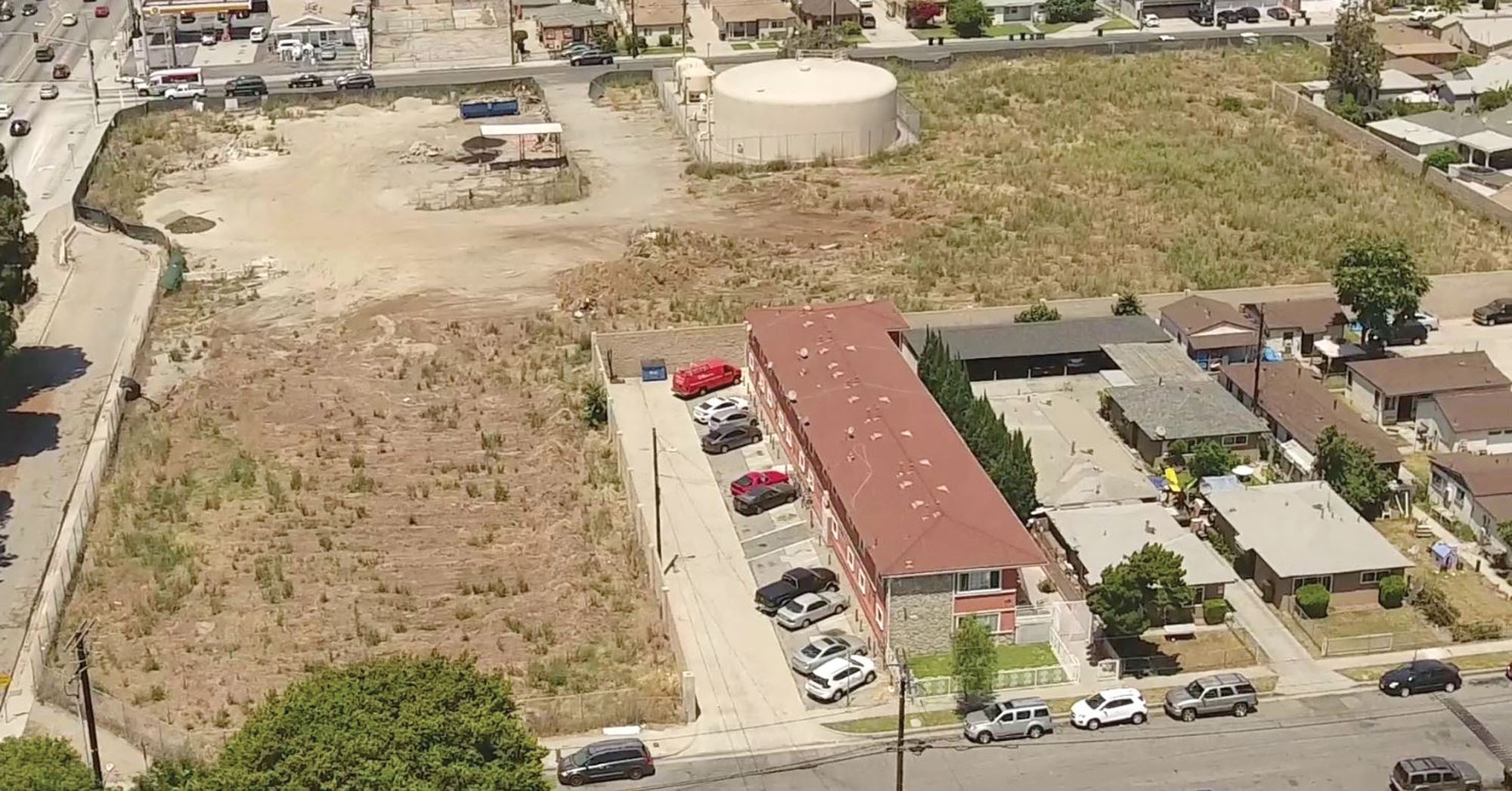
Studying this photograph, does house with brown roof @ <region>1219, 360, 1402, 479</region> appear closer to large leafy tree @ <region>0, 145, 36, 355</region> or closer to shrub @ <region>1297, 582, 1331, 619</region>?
shrub @ <region>1297, 582, 1331, 619</region>

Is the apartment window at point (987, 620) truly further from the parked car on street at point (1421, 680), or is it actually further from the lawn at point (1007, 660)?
the parked car on street at point (1421, 680)

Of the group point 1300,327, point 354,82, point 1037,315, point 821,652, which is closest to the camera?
point 821,652

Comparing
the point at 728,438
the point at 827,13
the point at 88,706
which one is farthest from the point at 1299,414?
the point at 827,13

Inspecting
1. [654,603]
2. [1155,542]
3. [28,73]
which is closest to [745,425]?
[654,603]

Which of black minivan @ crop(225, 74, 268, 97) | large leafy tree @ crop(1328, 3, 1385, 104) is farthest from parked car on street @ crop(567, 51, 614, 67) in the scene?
large leafy tree @ crop(1328, 3, 1385, 104)

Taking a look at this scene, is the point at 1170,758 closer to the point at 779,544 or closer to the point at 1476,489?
the point at 779,544

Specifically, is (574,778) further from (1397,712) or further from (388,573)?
(1397,712)

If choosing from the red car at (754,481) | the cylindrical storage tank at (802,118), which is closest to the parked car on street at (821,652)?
the red car at (754,481)
